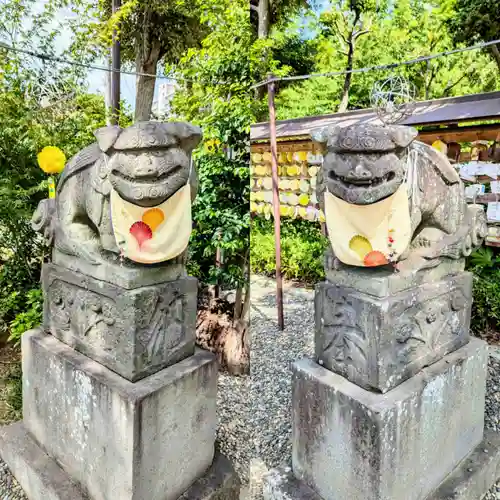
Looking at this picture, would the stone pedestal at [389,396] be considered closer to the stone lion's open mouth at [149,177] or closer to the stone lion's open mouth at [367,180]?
the stone lion's open mouth at [367,180]

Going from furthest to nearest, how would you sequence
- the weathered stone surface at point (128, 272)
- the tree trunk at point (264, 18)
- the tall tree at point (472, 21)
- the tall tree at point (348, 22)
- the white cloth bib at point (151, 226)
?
the tall tree at point (472, 21) → the tree trunk at point (264, 18) → the tall tree at point (348, 22) → the weathered stone surface at point (128, 272) → the white cloth bib at point (151, 226)

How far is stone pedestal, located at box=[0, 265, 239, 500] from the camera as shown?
67.5 inches

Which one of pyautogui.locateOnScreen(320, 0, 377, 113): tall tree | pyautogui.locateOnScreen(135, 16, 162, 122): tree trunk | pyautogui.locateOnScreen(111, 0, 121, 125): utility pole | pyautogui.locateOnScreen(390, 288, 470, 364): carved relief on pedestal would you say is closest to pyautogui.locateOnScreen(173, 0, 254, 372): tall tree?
pyautogui.locateOnScreen(135, 16, 162, 122): tree trunk

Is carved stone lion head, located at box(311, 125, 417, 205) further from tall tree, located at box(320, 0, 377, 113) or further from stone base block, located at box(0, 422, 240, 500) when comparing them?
stone base block, located at box(0, 422, 240, 500)

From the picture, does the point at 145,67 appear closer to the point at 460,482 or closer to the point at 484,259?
the point at 484,259

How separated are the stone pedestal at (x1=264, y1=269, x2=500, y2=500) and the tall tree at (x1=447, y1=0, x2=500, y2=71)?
223 centimetres

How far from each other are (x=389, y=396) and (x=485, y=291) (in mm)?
2493

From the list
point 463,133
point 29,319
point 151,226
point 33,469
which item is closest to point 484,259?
point 463,133

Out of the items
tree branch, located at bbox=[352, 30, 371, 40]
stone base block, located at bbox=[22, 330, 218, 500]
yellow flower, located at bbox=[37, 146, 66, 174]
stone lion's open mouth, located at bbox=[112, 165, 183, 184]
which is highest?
tree branch, located at bbox=[352, 30, 371, 40]

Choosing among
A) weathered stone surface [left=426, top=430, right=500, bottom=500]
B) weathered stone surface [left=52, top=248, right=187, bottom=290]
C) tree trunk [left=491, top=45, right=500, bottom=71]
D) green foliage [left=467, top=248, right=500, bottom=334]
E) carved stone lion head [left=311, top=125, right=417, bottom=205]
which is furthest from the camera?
green foliage [left=467, top=248, right=500, bottom=334]

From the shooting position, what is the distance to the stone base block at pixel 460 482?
1890mm

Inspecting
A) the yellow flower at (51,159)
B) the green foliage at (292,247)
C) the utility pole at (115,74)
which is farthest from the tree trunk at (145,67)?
the green foliage at (292,247)

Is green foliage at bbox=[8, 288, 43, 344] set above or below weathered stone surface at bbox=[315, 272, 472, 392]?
below

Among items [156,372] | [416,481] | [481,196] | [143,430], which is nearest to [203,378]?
[156,372]
